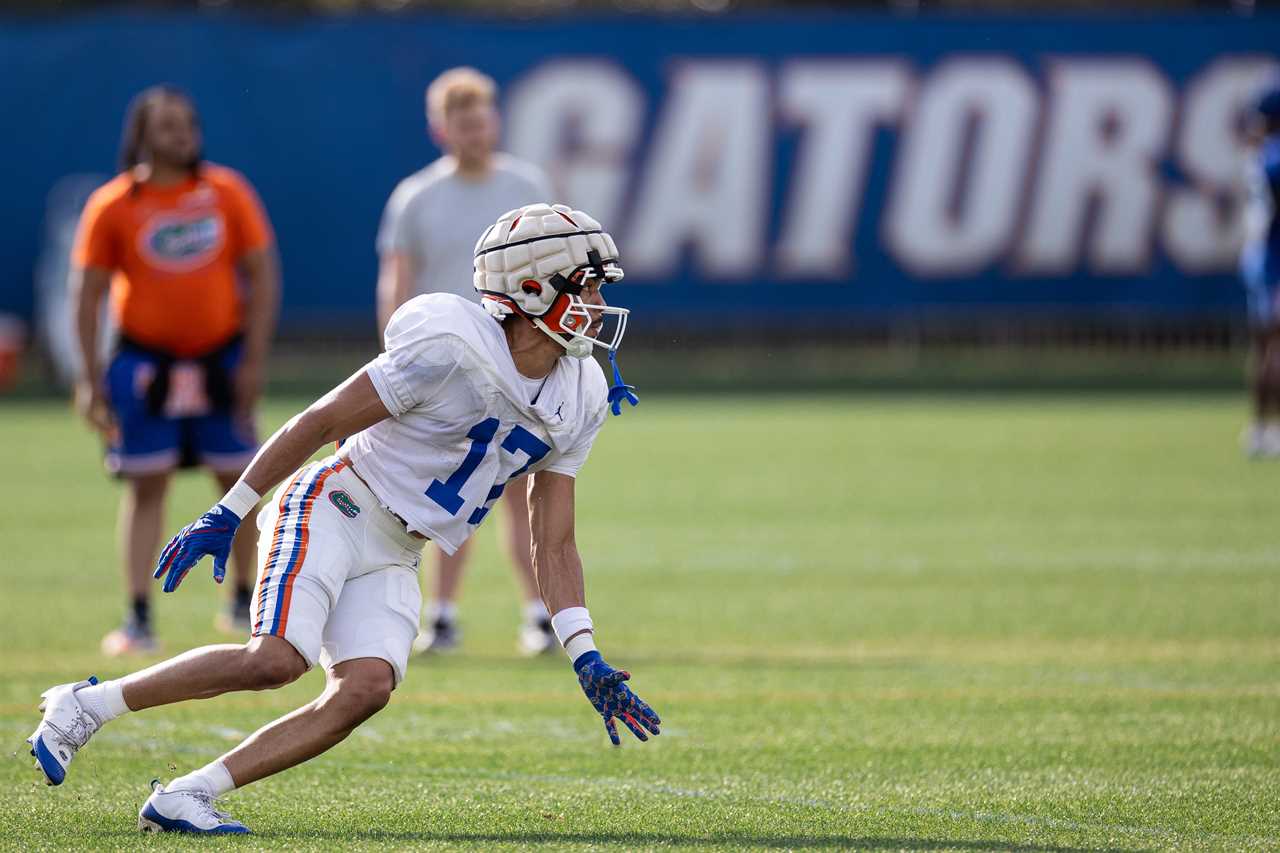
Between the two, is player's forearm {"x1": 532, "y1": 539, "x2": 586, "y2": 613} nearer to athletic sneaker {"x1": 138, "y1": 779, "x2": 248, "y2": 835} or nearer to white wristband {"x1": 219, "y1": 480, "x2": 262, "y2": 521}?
white wristband {"x1": 219, "y1": 480, "x2": 262, "y2": 521}

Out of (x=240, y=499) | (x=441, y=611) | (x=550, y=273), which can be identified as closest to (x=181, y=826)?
(x=240, y=499)

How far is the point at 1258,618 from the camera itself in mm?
7852

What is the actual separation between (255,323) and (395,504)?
343cm

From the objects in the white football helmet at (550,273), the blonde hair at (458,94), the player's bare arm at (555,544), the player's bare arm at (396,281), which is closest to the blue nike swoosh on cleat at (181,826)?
the player's bare arm at (555,544)

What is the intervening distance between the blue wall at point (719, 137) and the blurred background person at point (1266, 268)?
7.35 metres

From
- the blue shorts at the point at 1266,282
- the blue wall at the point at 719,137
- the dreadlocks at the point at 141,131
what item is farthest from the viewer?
the blue wall at the point at 719,137

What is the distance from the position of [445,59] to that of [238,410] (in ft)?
45.8

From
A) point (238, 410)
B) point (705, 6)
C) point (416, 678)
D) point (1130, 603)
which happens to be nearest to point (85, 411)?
point (238, 410)

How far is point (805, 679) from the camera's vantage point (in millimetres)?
6793

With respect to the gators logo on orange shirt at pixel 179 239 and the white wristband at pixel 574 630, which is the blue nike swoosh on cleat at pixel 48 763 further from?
the gators logo on orange shirt at pixel 179 239

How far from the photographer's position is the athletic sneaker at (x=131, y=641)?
727cm

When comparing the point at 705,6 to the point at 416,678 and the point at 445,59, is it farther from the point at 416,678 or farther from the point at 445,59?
the point at 416,678

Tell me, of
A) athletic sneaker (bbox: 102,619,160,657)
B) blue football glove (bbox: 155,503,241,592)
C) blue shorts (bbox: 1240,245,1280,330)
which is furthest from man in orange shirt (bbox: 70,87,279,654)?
blue shorts (bbox: 1240,245,1280,330)

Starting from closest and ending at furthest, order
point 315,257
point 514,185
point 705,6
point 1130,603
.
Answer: point 514,185 < point 1130,603 < point 315,257 < point 705,6
